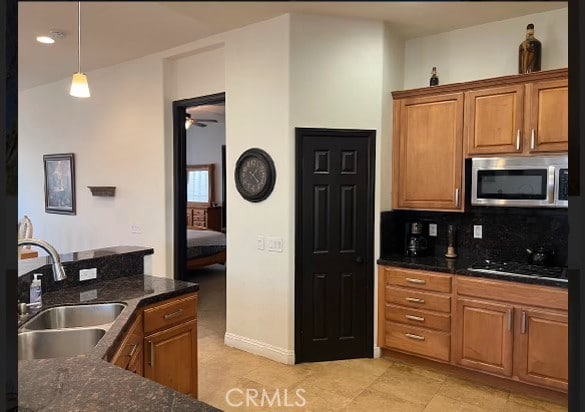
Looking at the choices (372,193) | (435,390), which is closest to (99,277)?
(372,193)

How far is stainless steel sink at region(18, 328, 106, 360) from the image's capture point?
1.79 meters

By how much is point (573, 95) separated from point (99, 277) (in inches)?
108

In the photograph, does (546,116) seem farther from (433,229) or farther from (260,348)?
(260,348)

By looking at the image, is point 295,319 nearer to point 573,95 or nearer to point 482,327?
point 482,327

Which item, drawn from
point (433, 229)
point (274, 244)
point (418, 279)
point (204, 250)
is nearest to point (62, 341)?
point (274, 244)

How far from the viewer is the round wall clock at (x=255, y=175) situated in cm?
329

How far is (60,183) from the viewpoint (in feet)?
17.5

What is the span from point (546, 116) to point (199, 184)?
286 inches

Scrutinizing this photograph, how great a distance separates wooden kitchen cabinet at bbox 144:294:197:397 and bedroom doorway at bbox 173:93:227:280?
1.80m

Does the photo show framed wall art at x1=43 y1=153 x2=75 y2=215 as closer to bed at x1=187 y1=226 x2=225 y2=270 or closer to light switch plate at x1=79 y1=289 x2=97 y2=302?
bed at x1=187 y1=226 x2=225 y2=270

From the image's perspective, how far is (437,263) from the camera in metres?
3.20

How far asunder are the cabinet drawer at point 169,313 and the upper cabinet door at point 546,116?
258 cm

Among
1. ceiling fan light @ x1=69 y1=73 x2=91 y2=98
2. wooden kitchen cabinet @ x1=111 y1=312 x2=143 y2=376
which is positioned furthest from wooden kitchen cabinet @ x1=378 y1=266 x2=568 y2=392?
ceiling fan light @ x1=69 y1=73 x2=91 y2=98

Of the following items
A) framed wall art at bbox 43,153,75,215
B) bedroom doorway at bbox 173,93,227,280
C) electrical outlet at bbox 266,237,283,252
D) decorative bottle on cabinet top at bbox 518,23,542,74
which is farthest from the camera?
framed wall art at bbox 43,153,75,215
